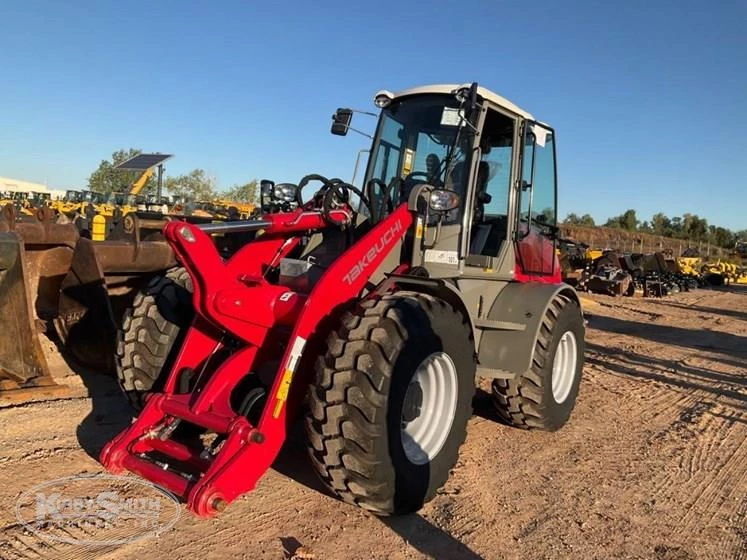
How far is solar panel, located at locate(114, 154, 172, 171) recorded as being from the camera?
2059 cm

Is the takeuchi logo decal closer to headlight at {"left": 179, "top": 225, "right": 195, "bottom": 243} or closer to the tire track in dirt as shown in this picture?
headlight at {"left": 179, "top": 225, "right": 195, "bottom": 243}

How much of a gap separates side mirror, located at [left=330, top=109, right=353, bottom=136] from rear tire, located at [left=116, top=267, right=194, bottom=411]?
191 cm

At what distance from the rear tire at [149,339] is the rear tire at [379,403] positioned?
1.48 metres

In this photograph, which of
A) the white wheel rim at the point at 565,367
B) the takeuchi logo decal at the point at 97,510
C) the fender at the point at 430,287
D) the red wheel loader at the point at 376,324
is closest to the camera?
the takeuchi logo decal at the point at 97,510

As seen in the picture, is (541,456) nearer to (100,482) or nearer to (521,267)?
(521,267)

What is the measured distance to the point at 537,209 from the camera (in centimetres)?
553

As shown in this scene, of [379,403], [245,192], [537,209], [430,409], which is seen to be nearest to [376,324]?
[379,403]

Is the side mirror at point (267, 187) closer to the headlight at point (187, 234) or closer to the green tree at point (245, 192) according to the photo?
the headlight at point (187, 234)

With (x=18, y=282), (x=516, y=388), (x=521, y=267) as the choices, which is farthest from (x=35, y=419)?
(x=521, y=267)

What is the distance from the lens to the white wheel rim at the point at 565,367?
5422 mm

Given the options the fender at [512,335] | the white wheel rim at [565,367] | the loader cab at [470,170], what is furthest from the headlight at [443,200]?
the white wheel rim at [565,367]

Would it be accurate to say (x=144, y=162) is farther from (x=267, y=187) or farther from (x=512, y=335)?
(x=512, y=335)

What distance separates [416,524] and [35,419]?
3068 mm

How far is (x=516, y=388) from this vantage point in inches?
193
